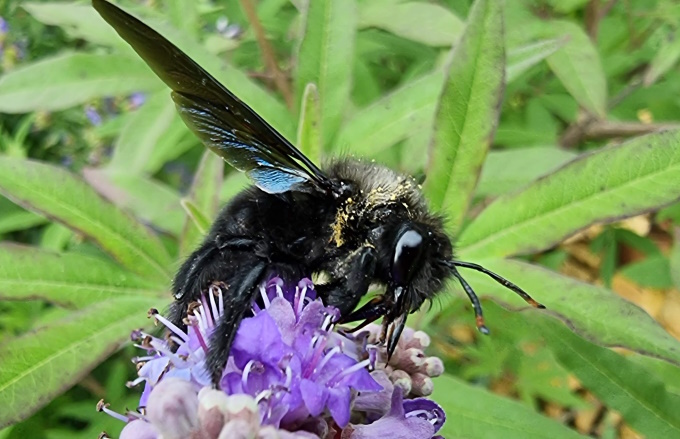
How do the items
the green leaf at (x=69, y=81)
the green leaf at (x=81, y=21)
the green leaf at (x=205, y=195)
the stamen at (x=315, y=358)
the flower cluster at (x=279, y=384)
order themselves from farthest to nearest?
1. the green leaf at (x=81, y=21)
2. the green leaf at (x=69, y=81)
3. the green leaf at (x=205, y=195)
4. the stamen at (x=315, y=358)
5. the flower cluster at (x=279, y=384)

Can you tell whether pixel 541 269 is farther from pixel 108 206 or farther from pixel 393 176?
pixel 108 206

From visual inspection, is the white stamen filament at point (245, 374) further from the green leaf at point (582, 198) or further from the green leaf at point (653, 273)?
the green leaf at point (653, 273)

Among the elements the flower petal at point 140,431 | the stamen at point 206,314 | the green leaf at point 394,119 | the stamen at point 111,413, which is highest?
the green leaf at point 394,119

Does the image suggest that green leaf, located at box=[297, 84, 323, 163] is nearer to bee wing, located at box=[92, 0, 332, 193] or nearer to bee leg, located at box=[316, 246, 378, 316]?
bee wing, located at box=[92, 0, 332, 193]

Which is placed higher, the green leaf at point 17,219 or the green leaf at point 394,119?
the green leaf at point 394,119

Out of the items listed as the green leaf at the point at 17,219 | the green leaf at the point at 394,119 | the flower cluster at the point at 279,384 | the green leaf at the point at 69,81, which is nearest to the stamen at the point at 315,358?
the flower cluster at the point at 279,384

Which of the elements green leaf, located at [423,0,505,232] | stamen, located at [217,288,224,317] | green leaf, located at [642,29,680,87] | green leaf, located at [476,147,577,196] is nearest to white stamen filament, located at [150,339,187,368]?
stamen, located at [217,288,224,317]

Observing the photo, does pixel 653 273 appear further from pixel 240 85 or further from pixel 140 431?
pixel 140 431

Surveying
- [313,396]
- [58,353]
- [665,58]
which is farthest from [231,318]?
[665,58]
